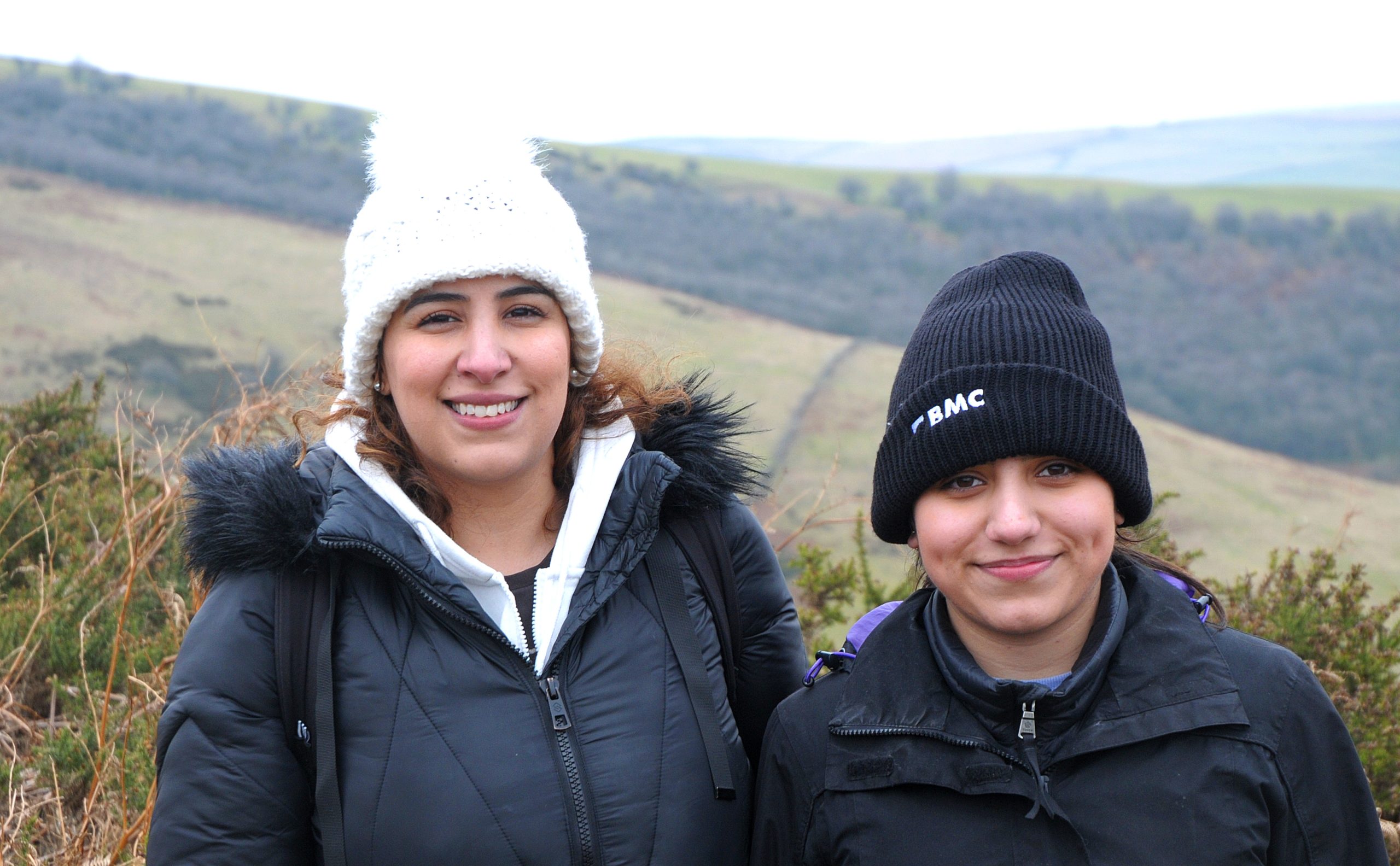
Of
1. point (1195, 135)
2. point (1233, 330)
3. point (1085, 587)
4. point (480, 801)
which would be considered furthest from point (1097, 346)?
point (1195, 135)

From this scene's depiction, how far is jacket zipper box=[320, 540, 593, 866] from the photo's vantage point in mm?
1937

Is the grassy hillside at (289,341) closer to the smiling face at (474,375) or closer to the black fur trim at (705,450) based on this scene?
the black fur trim at (705,450)

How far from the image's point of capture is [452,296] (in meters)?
2.11

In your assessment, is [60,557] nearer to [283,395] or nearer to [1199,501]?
[283,395]

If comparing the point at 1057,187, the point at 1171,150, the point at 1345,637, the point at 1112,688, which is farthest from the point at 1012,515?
the point at 1171,150

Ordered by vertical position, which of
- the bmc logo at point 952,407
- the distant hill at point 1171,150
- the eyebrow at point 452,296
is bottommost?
the bmc logo at point 952,407

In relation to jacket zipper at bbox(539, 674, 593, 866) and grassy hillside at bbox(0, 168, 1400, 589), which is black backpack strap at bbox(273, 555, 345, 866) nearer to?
jacket zipper at bbox(539, 674, 593, 866)

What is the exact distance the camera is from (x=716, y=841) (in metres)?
2.07

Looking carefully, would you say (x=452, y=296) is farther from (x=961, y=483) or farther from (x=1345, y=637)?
(x=1345, y=637)

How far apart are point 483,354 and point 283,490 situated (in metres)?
Answer: 0.43

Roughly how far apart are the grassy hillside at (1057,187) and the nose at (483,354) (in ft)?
151

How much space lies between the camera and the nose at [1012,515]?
1832 mm

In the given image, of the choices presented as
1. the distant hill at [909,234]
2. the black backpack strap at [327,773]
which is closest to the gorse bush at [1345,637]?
the black backpack strap at [327,773]

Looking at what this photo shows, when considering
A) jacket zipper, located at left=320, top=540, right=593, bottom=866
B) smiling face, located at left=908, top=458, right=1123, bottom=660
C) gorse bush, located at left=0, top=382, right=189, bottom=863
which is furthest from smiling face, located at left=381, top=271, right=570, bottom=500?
gorse bush, located at left=0, top=382, right=189, bottom=863
